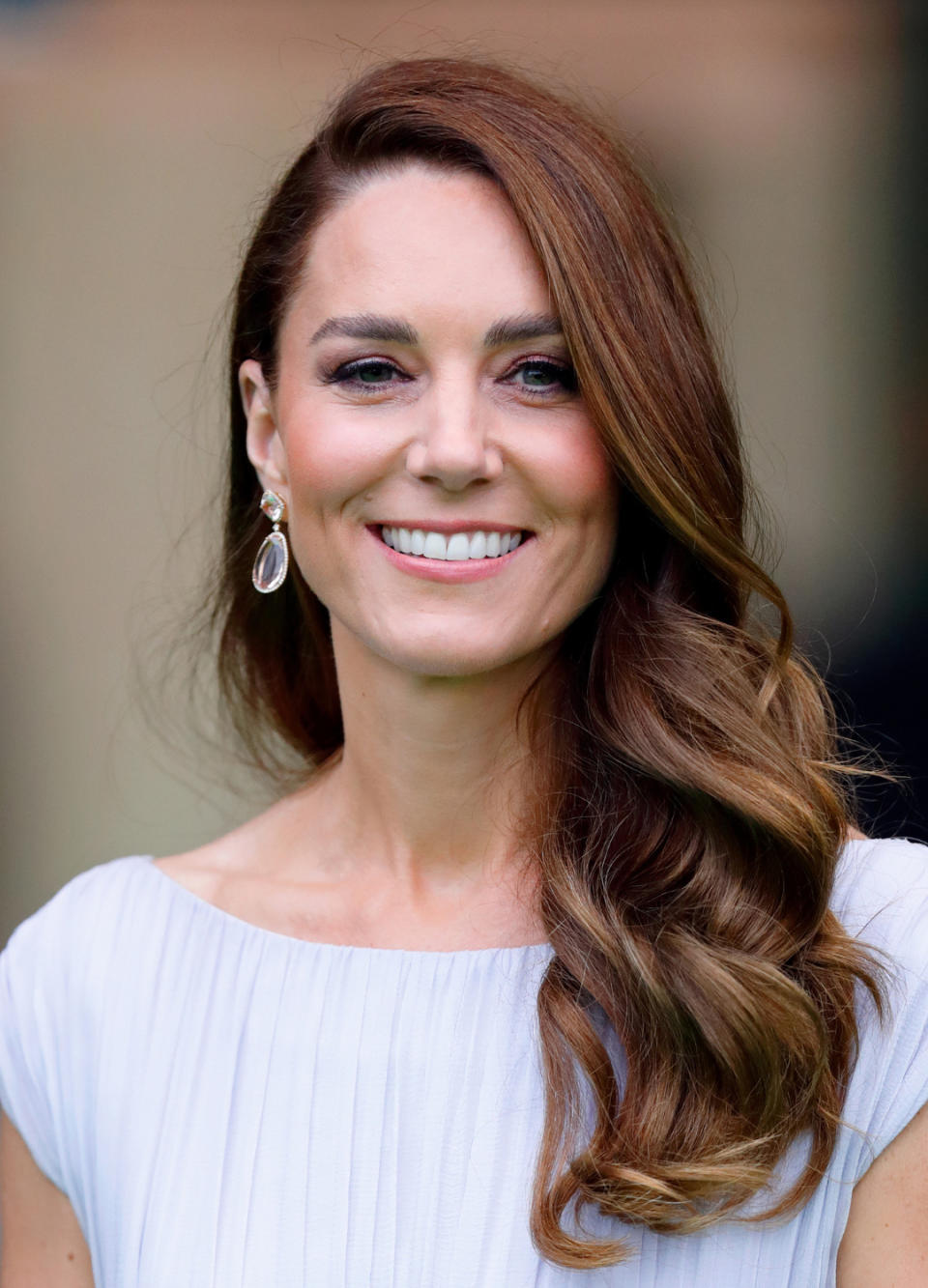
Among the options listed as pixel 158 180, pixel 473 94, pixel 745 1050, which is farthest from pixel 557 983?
pixel 158 180

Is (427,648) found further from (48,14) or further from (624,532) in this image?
(48,14)

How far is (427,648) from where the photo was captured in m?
2.09

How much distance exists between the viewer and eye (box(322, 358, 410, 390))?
6.90ft

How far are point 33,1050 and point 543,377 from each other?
1.19m

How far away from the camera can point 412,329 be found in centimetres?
206

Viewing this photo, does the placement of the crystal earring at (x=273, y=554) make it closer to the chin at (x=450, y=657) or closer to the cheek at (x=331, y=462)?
the cheek at (x=331, y=462)

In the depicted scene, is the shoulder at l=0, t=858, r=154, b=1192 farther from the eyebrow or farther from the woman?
the eyebrow

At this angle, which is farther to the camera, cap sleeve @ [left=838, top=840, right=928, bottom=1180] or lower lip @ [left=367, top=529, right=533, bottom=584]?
lower lip @ [left=367, top=529, right=533, bottom=584]

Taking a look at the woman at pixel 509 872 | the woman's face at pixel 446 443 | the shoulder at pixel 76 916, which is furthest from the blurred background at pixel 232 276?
the woman's face at pixel 446 443

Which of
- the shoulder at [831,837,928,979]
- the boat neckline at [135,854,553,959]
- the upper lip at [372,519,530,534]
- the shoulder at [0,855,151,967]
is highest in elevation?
the upper lip at [372,519,530,534]

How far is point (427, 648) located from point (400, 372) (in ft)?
1.13

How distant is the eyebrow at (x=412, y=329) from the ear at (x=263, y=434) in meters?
0.25

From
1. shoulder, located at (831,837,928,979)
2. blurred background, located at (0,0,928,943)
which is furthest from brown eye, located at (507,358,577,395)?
blurred background, located at (0,0,928,943)

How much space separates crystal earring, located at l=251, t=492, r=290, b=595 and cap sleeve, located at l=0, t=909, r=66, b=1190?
60 cm
